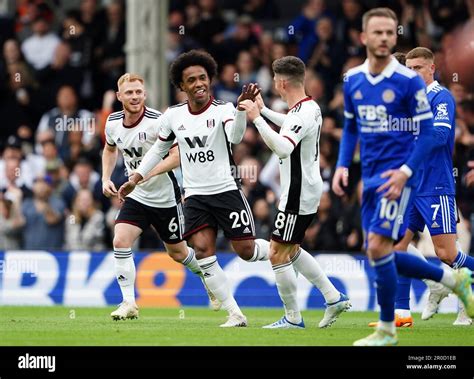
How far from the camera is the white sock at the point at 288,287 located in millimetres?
10953

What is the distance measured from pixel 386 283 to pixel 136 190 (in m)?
4.29

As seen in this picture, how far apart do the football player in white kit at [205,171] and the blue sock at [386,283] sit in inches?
98.2

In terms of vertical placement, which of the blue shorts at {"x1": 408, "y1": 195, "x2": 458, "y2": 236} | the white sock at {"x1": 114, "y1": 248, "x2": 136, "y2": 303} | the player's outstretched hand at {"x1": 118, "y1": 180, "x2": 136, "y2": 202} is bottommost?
the white sock at {"x1": 114, "y1": 248, "x2": 136, "y2": 303}

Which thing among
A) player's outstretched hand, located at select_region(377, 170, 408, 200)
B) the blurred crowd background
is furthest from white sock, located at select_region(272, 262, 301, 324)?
the blurred crowd background

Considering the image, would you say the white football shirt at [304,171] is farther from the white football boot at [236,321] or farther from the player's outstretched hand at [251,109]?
the white football boot at [236,321]

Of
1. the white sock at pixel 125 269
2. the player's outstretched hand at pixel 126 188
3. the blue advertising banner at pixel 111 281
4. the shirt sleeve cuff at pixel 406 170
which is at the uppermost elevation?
the shirt sleeve cuff at pixel 406 170

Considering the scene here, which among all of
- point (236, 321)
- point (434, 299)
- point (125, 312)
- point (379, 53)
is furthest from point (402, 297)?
point (379, 53)

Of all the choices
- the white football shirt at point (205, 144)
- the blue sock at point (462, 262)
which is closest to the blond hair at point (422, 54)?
the white football shirt at point (205, 144)

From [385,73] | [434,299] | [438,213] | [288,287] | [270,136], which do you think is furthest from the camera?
[434,299]

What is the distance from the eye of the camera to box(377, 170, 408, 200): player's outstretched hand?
888 centimetres

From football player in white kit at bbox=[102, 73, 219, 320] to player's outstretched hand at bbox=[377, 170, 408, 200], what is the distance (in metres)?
3.61

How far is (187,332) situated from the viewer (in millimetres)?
10445

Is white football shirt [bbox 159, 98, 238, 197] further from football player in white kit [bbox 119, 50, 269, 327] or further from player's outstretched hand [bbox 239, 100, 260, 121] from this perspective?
player's outstretched hand [bbox 239, 100, 260, 121]

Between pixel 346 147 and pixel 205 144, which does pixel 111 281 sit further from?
pixel 346 147
